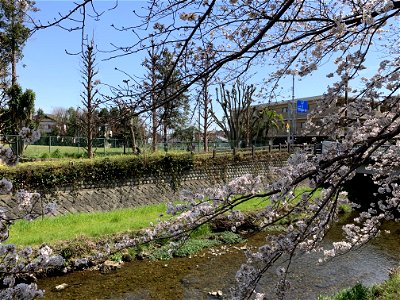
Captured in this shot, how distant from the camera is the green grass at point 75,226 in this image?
8297 millimetres

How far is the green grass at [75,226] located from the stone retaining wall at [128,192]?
60cm

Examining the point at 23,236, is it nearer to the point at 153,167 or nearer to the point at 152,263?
the point at 152,263

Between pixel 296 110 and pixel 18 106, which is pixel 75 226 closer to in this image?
pixel 296 110

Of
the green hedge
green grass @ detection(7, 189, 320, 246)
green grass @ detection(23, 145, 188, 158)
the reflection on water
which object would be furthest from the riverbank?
green grass @ detection(23, 145, 188, 158)

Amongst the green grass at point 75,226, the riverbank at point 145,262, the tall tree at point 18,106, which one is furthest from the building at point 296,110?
the tall tree at point 18,106

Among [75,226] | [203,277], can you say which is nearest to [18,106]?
[75,226]

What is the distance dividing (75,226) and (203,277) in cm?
410

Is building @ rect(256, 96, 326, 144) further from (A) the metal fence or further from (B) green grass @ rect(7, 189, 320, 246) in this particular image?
(A) the metal fence

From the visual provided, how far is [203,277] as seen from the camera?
7430 mm

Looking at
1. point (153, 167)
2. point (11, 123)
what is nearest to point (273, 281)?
point (153, 167)

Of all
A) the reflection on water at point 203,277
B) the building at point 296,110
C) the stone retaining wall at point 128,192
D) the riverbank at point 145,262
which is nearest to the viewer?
the building at point 296,110

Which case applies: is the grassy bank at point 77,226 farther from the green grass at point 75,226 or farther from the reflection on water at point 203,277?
the reflection on water at point 203,277

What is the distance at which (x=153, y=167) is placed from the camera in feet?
46.9

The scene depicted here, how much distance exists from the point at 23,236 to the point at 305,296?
6323mm
